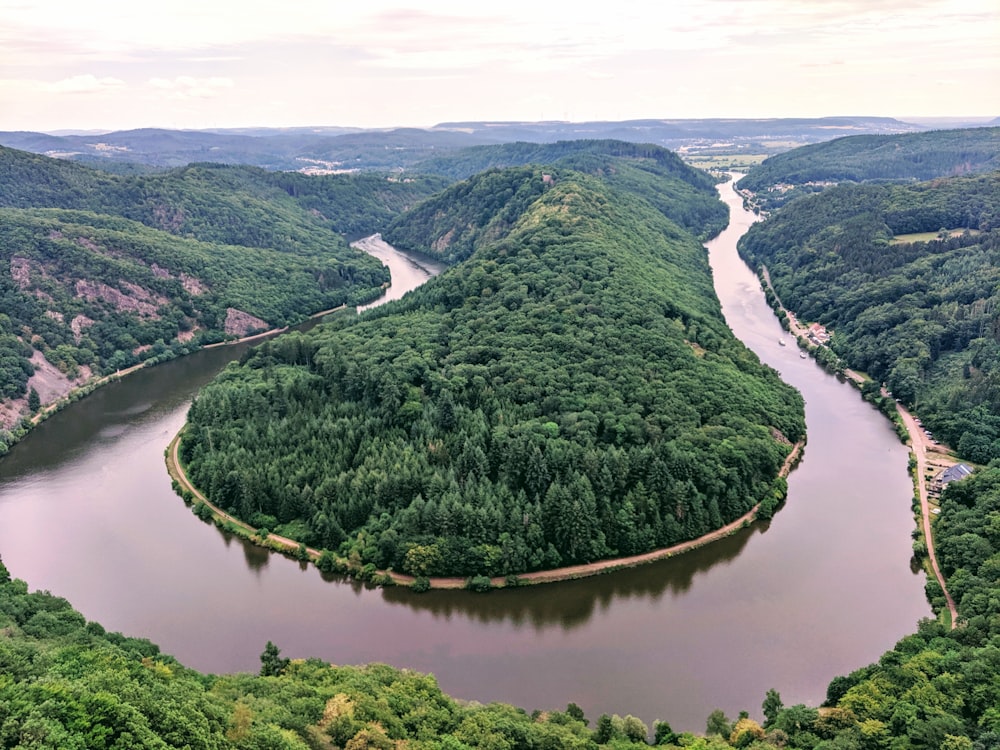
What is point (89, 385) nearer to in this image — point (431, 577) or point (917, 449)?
point (431, 577)

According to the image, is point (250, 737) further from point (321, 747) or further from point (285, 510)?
point (285, 510)

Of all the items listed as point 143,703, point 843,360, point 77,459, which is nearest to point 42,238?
point 77,459

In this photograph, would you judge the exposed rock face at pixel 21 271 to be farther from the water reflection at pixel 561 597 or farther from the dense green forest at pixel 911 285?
the dense green forest at pixel 911 285

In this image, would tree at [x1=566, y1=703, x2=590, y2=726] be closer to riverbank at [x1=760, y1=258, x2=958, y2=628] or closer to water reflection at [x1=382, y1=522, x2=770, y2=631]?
water reflection at [x1=382, y1=522, x2=770, y2=631]

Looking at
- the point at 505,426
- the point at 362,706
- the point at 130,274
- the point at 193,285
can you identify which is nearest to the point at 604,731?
the point at 362,706

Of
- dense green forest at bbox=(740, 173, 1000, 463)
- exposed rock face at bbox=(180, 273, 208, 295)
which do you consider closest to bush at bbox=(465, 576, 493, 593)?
dense green forest at bbox=(740, 173, 1000, 463)

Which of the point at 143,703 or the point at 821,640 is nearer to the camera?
the point at 143,703
